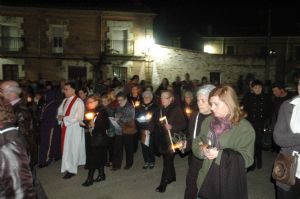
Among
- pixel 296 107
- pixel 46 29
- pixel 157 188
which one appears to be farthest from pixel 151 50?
pixel 296 107

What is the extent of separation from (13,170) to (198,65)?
27.4m

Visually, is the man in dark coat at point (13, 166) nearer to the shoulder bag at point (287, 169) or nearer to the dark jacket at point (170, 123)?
the shoulder bag at point (287, 169)

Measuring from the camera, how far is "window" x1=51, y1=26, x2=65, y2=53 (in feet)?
90.0

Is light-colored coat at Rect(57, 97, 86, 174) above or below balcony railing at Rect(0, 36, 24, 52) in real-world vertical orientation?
below

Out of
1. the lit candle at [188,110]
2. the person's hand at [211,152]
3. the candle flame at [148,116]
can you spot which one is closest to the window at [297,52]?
the lit candle at [188,110]

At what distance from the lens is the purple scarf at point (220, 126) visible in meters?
3.59

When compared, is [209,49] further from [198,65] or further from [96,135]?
[96,135]

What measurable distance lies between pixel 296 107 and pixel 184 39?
39012mm

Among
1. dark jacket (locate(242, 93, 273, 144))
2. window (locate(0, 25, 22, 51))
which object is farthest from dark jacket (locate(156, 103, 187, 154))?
window (locate(0, 25, 22, 51))

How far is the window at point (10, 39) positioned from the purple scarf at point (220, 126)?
25889mm

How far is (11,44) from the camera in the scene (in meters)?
27.0

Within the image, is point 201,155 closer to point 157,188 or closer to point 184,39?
point 157,188

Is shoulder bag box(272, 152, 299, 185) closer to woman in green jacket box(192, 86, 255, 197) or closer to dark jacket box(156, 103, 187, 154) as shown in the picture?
woman in green jacket box(192, 86, 255, 197)

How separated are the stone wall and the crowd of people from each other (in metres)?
16.4
